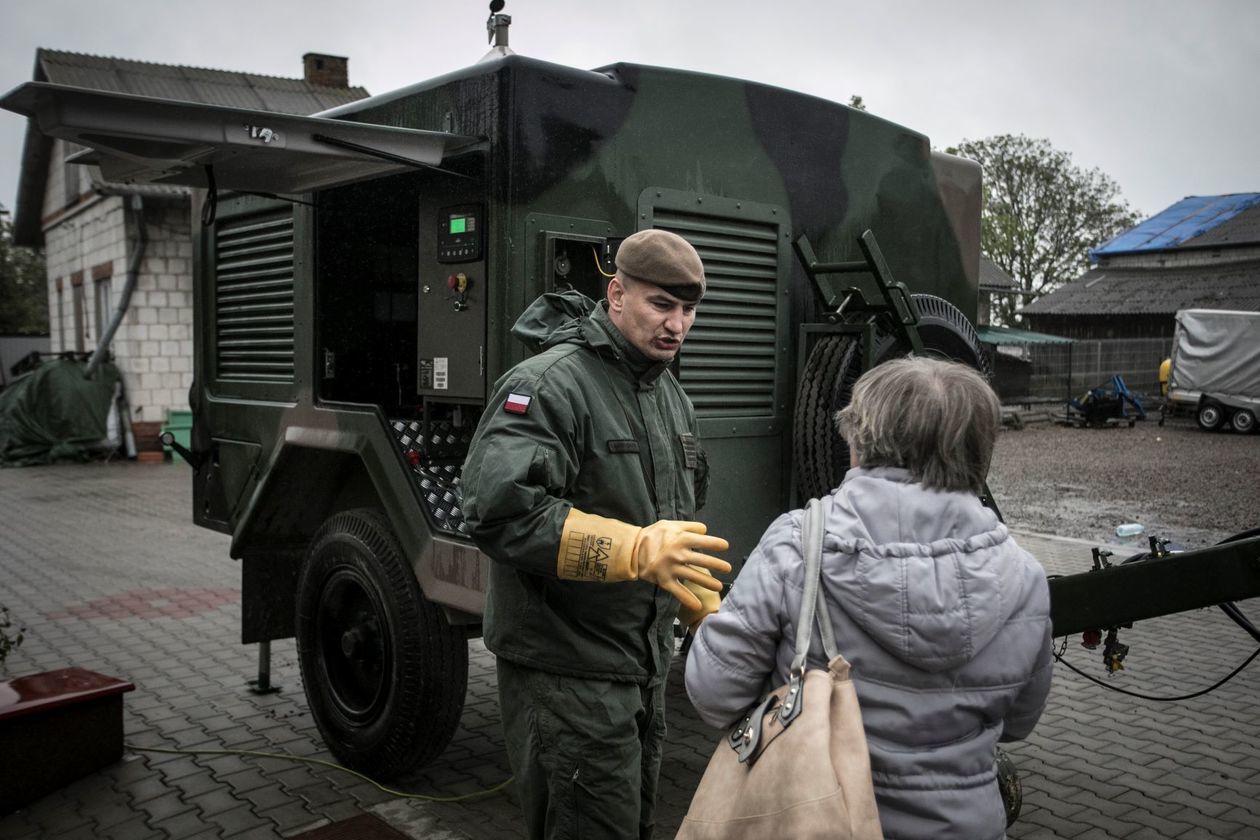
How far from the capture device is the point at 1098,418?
23.7m

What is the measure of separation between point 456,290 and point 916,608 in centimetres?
245

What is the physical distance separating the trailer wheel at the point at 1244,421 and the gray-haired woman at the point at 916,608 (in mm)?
23303

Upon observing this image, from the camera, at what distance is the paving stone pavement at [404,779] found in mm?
4031

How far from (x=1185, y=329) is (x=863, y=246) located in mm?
21767

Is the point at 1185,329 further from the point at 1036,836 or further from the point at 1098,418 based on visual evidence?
the point at 1036,836

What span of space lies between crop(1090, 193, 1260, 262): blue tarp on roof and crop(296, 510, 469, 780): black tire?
39.1 metres

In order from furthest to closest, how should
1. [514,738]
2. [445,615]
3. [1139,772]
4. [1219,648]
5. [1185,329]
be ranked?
[1185,329], [1219,648], [1139,772], [445,615], [514,738]

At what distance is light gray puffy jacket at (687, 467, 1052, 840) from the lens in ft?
5.78

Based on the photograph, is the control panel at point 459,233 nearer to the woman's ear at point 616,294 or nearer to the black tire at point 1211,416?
the woman's ear at point 616,294

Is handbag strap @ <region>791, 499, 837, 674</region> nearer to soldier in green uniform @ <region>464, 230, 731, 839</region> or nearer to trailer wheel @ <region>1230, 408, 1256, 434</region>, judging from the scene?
soldier in green uniform @ <region>464, 230, 731, 839</region>

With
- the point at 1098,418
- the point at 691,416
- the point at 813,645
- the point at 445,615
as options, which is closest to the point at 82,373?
the point at 445,615

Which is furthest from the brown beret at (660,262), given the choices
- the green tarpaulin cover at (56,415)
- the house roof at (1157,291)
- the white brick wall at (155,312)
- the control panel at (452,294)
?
the house roof at (1157,291)

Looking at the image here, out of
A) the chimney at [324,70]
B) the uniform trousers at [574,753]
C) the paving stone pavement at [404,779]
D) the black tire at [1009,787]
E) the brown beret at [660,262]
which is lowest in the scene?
the paving stone pavement at [404,779]

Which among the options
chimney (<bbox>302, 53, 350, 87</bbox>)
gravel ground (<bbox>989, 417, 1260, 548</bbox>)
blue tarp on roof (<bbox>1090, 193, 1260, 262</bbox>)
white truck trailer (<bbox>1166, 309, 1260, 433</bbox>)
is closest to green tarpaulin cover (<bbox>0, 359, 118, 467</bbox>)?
chimney (<bbox>302, 53, 350, 87</bbox>)
